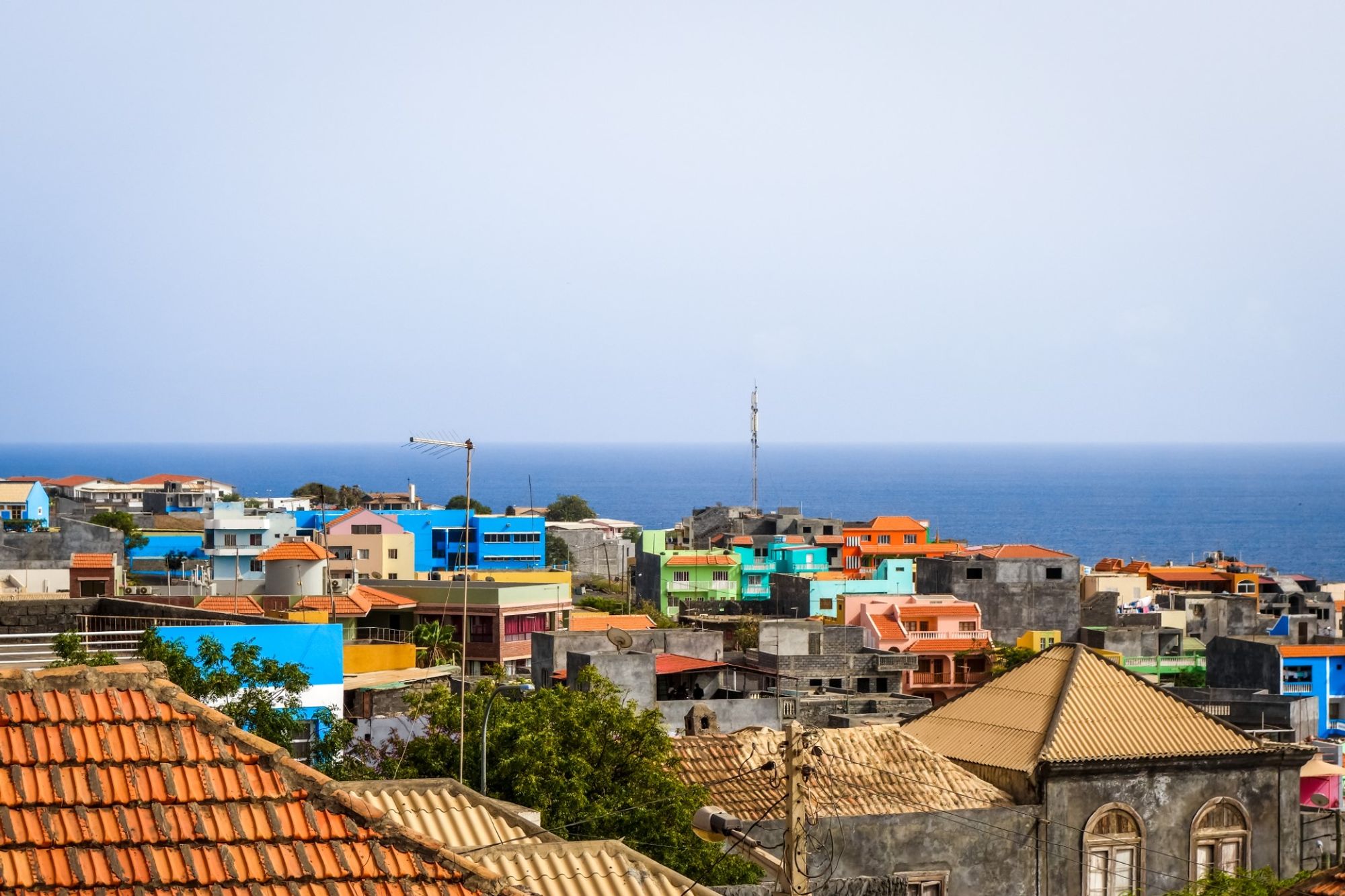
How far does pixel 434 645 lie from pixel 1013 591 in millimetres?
27743

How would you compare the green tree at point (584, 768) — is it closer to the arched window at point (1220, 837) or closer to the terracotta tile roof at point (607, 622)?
the arched window at point (1220, 837)

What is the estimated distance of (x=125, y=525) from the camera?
72.7 meters

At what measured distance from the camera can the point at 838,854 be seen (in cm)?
1709

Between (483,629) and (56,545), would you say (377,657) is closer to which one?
(483,629)

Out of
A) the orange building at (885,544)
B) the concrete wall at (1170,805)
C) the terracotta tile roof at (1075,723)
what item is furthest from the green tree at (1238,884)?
the orange building at (885,544)

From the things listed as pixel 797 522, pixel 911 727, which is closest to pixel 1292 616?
pixel 797 522

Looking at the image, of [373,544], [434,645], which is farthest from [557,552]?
[434,645]

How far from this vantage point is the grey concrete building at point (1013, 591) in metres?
58.0

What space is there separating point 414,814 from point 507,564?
68522 mm

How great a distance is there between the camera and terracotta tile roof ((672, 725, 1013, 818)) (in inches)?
709

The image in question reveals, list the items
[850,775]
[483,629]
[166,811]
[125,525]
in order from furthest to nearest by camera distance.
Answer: [125,525], [483,629], [850,775], [166,811]

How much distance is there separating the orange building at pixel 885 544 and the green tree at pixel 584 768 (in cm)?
5335

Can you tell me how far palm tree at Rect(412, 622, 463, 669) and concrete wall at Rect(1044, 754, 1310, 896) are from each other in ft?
58.6

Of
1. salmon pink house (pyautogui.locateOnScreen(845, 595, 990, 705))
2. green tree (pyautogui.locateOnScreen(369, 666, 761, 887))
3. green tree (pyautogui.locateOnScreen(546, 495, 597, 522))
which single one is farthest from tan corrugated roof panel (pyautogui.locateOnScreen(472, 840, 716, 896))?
green tree (pyautogui.locateOnScreen(546, 495, 597, 522))
